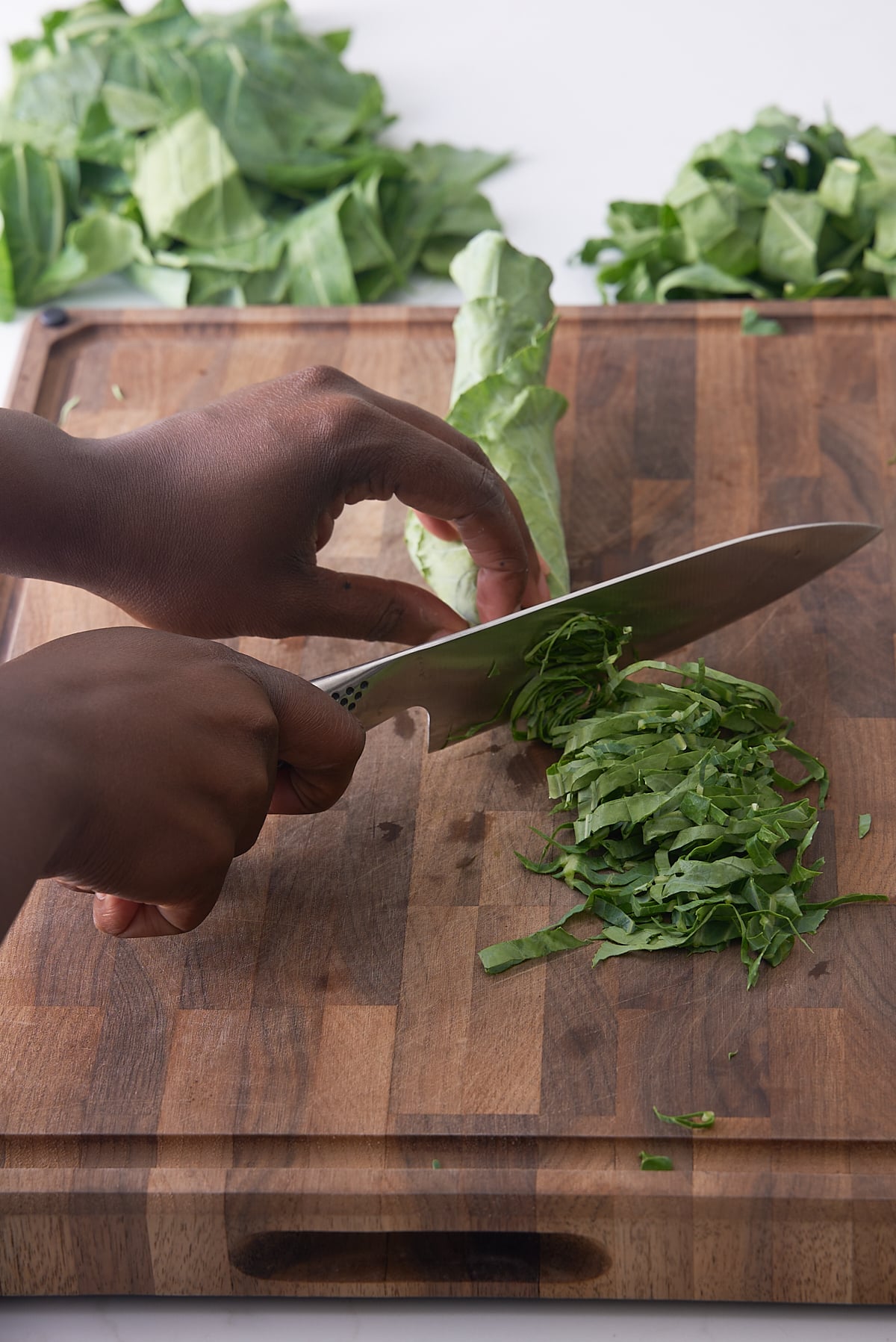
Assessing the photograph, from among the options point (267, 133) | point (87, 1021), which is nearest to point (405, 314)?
point (267, 133)

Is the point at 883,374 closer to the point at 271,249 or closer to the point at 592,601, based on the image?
the point at 592,601

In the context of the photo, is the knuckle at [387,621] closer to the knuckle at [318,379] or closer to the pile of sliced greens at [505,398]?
the pile of sliced greens at [505,398]

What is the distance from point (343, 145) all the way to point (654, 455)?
1.32 meters

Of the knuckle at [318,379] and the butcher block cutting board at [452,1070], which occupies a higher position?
the knuckle at [318,379]

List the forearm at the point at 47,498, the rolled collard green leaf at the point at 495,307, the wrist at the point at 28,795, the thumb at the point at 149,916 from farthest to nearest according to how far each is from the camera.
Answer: the rolled collard green leaf at the point at 495,307, the forearm at the point at 47,498, the thumb at the point at 149,916, the wrist at the point at 28,795

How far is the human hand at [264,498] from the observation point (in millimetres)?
2238

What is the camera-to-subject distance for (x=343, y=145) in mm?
3598

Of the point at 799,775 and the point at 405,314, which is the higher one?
the point at 405,314

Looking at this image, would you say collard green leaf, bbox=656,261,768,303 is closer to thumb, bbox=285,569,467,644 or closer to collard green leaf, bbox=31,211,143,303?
thumb, bbox=285,569,467,644

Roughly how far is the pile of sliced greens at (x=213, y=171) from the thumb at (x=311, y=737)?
57.0 inches

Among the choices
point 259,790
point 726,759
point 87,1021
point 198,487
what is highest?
point 198,487

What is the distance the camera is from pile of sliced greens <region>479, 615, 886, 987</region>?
2092 mm

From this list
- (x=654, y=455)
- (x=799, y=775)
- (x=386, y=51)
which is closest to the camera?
(x=799, y=775)

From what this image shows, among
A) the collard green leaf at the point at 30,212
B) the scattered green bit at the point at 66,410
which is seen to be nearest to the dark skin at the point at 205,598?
the scattered green bit at the point at 66,410
